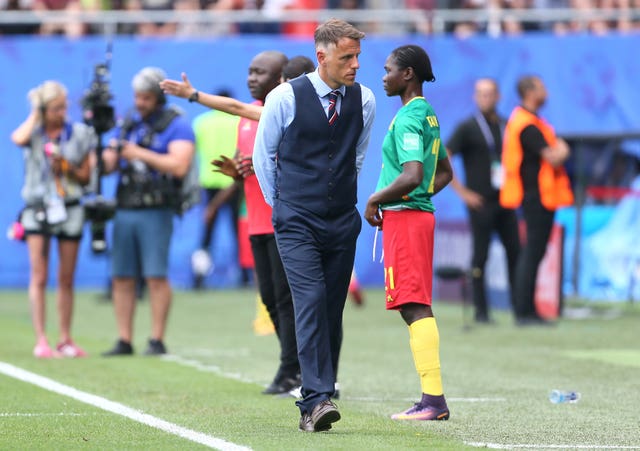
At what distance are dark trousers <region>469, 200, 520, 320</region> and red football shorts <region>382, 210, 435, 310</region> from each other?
7.44m

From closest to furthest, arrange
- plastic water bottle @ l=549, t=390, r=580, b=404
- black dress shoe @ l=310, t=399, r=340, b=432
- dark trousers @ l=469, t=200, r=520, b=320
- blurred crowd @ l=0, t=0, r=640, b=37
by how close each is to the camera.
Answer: black dress shoe @ l=310, t=399, r=340, b=432
plastic water bottle @ l=549, t=390, r=580, b=404
dark trousers @ l=469, t=200, r=520, b=320
blurred crowd @ l=0, t=0, r=640, b=37

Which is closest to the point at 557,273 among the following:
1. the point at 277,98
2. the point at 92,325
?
the point at 92,325

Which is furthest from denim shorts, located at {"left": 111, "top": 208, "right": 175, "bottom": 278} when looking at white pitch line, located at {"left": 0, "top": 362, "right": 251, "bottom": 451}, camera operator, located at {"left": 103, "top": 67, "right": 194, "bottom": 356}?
white pitch line, located at {"left": 0, "top": 362, "right": 251, "bottom": 451}

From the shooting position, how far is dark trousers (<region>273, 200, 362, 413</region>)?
7848 mm

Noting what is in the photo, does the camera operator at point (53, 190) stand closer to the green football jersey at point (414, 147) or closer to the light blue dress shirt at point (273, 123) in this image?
the green football jersey at point (414, 147)

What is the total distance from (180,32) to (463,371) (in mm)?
11966

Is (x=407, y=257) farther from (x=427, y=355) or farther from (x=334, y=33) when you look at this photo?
(x=334, y=33)

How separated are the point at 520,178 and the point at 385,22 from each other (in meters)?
7.16

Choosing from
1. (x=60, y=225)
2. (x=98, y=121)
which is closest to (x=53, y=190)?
(x=60, y=225)

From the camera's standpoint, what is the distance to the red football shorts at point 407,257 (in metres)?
8.55

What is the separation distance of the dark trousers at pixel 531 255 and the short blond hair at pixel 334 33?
7930 mm

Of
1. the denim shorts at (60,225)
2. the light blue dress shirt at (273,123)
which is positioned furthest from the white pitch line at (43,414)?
the denim shorts at (60,225)

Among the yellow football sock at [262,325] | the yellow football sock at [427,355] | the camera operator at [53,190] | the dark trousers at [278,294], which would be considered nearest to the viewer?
the yellow football sock at [427,355]

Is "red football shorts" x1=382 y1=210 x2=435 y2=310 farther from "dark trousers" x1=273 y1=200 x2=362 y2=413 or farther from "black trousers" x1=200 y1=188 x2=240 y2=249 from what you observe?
"black trousers" x1=200 y1=188 x2=240 y2=249
